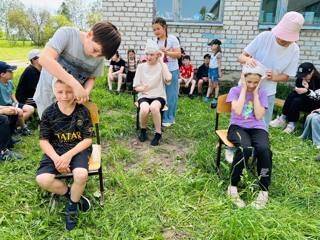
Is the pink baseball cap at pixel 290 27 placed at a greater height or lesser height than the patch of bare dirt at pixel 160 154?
greater

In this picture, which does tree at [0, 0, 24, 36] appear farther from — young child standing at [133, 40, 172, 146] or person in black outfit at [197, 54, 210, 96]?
young child standing at [133, 40, 172, 146]

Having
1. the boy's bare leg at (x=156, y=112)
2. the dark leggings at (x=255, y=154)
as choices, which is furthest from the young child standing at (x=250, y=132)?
the boy's bare leg at (x=156, y=112)

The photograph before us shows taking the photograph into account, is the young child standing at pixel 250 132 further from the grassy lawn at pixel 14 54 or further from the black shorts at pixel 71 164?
the grassy lawn at pixel 14 54

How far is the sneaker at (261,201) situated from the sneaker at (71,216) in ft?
5.33

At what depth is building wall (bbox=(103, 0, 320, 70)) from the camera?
7637 millimetres

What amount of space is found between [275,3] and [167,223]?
23.5ft

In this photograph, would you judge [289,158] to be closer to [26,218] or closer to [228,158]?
[228,158]

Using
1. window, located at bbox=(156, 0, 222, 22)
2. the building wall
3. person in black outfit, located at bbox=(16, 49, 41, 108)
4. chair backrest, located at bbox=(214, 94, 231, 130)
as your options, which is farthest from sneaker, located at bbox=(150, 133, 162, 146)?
window, located at bbox=(156, 0, 222, 22)

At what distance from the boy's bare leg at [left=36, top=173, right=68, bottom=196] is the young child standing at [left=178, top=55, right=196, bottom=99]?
5.33m

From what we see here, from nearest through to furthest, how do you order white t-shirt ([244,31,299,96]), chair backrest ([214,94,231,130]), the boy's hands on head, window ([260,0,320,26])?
the boy's hands on head, white t-shirt ([244,31,299,96]), chair backrest ([214,94,231,130]), window ([260,0,320,26])

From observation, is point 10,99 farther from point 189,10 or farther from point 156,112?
point 189,10

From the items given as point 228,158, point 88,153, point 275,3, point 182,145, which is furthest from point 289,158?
point 275,3

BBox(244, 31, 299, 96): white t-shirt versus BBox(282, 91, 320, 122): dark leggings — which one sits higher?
BBox(244, 31, 299, 96): white t-shirt

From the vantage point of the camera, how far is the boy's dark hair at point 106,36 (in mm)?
2232
